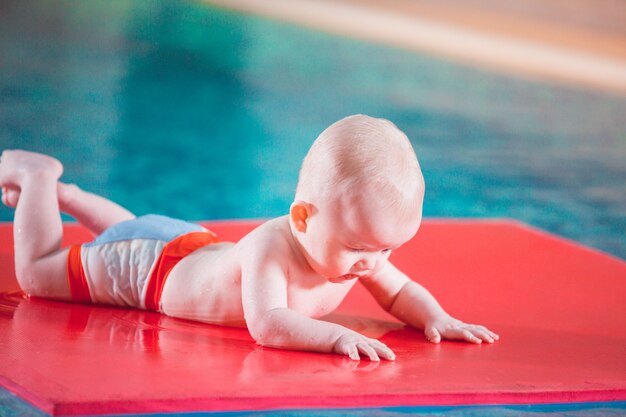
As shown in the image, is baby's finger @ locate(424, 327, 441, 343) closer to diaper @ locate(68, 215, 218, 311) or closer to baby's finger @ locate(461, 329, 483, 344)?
baby's finger @ locate(461, 329, 483, 344)

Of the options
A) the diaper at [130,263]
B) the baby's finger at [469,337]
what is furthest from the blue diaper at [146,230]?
the baby's finger at [469,337]

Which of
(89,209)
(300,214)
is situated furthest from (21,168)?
(300,214)

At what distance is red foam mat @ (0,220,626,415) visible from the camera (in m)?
1.66

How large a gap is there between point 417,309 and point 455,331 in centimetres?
11

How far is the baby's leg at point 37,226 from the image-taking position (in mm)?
2303

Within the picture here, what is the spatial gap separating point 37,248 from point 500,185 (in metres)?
3.96

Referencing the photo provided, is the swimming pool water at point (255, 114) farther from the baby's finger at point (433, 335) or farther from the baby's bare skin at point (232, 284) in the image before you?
the baby's finger at point (433, 335)

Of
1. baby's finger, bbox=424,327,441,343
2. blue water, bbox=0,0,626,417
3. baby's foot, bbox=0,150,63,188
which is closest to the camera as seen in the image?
baby's finger, bbox=424,327,441,343

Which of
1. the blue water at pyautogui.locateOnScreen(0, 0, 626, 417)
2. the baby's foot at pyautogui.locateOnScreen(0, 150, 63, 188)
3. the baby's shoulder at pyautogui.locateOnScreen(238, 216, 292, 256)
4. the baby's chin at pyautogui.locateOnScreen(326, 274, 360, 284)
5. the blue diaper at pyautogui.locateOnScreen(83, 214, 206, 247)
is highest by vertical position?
the blue water at pyautogui.locateOnScreen(0, 0, 626, 417)

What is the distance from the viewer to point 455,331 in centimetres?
213

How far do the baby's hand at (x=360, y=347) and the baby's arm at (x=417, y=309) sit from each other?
0.22 meters

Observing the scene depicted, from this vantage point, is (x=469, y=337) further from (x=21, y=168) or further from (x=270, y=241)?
(x=21, y=168)

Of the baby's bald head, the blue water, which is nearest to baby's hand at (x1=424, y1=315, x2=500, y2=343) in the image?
the baby's bald head

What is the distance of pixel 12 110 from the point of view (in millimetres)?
5867
